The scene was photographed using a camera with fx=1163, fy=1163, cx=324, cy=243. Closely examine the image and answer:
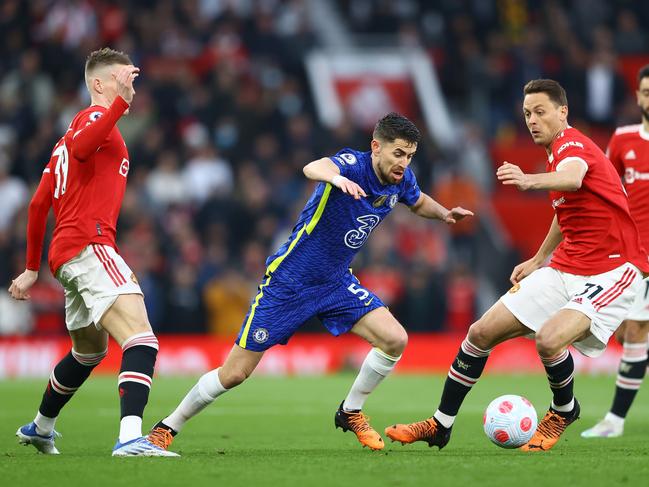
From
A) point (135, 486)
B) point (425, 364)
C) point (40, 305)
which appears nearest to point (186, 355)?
point (40, 305)

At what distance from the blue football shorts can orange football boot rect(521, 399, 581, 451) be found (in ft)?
4.77

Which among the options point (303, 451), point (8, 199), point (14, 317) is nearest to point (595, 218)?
point (303, 451)

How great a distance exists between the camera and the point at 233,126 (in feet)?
66.4

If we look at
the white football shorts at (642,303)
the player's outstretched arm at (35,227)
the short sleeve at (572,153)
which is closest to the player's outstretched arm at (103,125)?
the player's outstretched arm at (35,227)

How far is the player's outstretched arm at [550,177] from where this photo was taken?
716 centimetres

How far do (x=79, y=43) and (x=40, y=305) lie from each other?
5.52 metres

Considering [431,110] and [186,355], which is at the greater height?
[431,110]

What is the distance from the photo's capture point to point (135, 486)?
19.8ft

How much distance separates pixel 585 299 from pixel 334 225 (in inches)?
70.5

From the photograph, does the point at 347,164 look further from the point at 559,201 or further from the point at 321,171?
the point at 559,201

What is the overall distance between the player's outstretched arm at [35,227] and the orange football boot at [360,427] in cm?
242

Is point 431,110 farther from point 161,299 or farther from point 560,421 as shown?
point 560,421

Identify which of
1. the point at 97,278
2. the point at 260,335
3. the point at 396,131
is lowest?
the point at 260,335

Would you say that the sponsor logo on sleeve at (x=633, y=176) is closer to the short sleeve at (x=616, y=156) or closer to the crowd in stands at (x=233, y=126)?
the short sleeve at (x=616, y=156)
